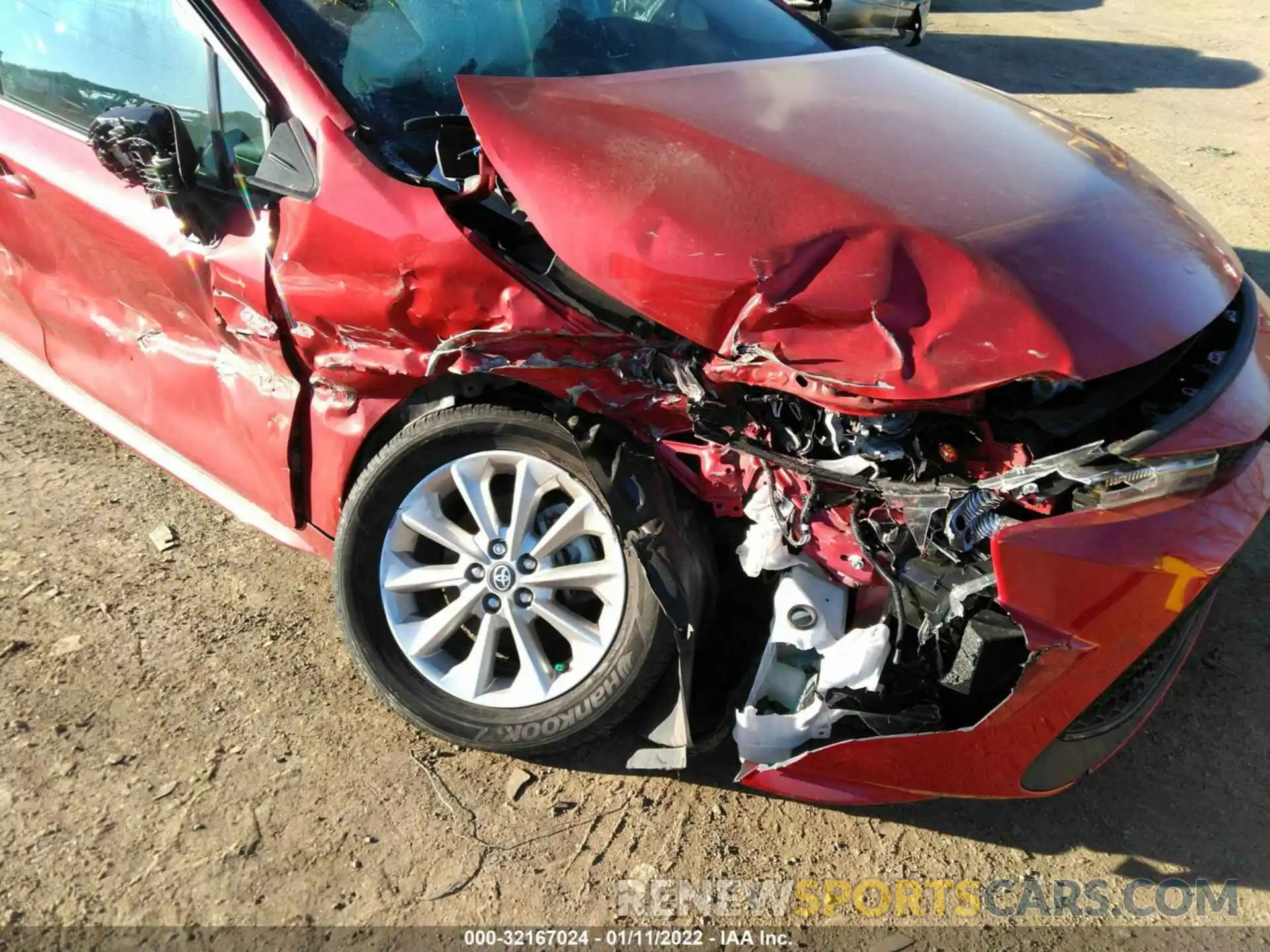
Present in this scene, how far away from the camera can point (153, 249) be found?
8.77 ft

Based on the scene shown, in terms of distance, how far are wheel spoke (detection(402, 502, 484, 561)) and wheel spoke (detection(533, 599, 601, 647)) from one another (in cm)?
20

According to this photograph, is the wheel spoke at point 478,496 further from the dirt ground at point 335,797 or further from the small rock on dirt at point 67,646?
the small rock on dirt at point 67,646

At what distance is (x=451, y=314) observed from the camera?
2256 millimetres

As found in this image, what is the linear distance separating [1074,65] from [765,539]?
8747 mm

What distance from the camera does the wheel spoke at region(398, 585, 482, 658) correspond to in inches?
98.2

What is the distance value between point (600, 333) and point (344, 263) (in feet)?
2.07

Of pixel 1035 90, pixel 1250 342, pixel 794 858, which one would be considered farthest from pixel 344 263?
pixel 1035 90

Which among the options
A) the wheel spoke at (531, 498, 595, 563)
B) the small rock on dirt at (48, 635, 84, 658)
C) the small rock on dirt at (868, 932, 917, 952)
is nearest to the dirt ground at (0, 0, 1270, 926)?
the small rock on dirt at (48, 635, 84, 658)

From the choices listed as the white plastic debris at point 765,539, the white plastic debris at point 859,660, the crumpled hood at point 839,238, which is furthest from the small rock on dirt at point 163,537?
the white plastic debris at point 859,660

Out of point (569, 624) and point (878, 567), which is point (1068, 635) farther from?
point (569, 624)

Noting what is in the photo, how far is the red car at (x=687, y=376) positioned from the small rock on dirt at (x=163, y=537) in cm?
59

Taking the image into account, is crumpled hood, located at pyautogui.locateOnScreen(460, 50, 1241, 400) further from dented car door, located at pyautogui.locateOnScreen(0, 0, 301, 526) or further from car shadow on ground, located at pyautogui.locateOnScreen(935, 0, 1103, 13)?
car shadow on ground, located at pyautogui.locateOnScreen(935, 0, 1103, 13)

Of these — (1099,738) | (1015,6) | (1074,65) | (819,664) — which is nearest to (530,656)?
(819,664)

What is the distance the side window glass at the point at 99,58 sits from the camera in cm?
258
